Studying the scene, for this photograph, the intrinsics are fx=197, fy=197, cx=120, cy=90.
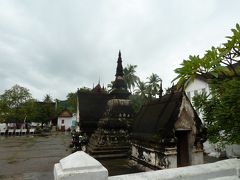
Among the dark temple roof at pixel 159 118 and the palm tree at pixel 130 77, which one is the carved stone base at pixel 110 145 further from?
the palm tree at pixel 130 77

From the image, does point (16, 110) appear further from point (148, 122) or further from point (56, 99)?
point (148, 122)

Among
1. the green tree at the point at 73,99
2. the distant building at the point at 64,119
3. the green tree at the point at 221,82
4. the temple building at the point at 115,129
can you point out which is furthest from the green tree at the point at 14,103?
the green tree at the point at 221,82

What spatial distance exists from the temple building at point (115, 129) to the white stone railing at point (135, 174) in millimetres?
11848

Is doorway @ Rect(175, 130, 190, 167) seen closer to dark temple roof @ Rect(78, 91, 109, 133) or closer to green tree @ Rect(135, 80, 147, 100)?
dark temple roof @ Rect(78, 91, 109, 133)

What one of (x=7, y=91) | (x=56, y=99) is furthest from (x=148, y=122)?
(x=56, y=99)

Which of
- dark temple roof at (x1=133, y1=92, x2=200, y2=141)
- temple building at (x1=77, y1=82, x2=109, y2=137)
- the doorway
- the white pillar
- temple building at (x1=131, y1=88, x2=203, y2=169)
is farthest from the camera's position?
temple building at (x1=77, y1=82, x2=109, y2=137)

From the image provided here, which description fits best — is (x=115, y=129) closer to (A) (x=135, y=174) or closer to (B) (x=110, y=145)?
(B) (x=110, y=145)

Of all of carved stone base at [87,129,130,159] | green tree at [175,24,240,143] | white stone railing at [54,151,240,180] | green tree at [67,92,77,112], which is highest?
green tree at [67,92,77,112]

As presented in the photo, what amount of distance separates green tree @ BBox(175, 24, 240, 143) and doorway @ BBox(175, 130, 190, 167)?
519 centimetres

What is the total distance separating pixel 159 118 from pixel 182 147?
5.66 feet

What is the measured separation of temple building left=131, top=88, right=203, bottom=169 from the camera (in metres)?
8.55

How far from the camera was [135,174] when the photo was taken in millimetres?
2760

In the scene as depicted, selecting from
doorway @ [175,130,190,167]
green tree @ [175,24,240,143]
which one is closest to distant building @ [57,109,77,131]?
doorway @ [175,130,190,167]

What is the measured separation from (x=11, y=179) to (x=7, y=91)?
34.5 m
